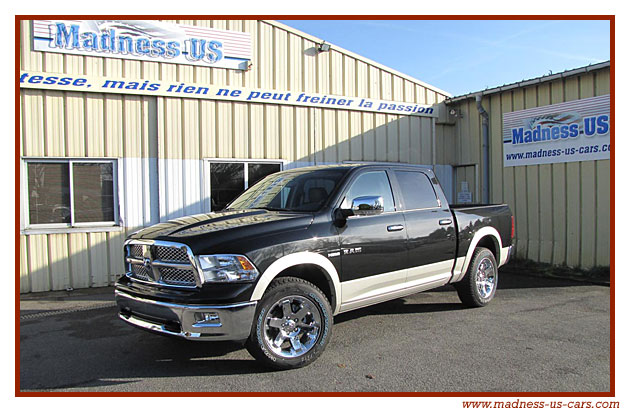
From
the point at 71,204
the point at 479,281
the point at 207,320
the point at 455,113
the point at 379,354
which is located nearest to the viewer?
the point at 207,320

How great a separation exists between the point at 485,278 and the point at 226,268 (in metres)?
4.20

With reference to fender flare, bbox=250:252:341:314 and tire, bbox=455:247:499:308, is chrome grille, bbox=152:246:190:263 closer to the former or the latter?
fender flare, bbox=250:252:341:314

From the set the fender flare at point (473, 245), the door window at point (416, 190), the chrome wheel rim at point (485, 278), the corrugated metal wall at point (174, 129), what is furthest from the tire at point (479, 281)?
the corrugated metal wall at point (174, 129)

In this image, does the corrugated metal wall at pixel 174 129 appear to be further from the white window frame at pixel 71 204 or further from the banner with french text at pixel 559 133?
the banner with french text at pixel 559 133

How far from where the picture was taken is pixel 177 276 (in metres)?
4.14

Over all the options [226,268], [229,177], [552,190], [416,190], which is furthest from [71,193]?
[552,190]

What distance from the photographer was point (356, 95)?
34.5ft

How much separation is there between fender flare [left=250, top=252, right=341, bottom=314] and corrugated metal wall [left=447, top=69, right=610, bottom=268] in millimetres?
6453

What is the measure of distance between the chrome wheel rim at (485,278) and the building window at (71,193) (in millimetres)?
6323

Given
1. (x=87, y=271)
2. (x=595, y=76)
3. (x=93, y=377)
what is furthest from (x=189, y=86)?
(x=595, y=76)

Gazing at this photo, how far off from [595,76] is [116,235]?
370 inches

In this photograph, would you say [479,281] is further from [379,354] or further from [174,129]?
[174,129]

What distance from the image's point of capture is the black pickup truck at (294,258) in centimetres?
398
